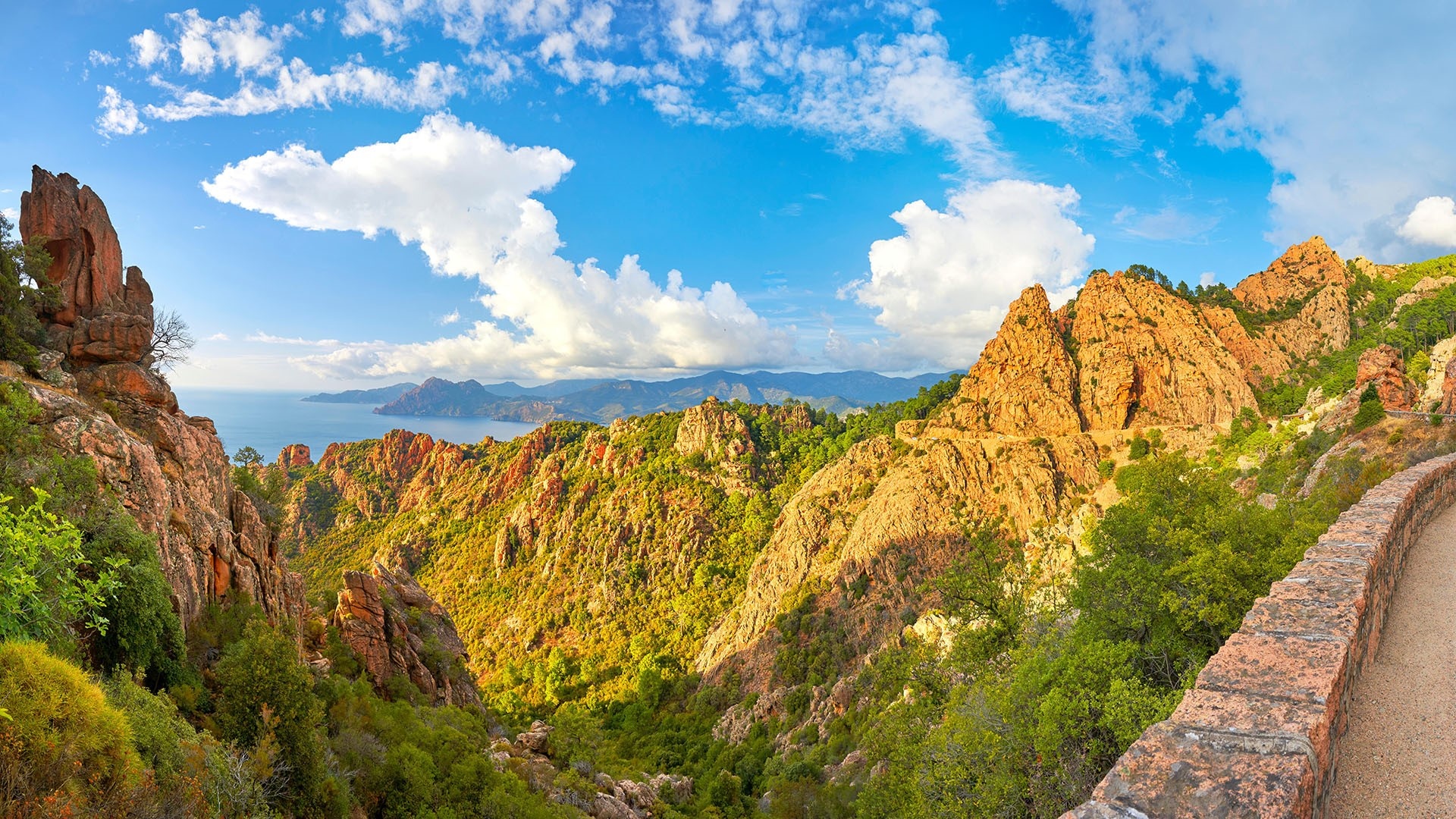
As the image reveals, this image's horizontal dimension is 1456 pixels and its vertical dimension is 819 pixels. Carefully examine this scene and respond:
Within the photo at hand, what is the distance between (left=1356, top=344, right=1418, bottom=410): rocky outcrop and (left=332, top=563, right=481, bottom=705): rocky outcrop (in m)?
65.1

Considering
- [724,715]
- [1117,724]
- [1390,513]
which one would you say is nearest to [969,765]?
[1117,724]

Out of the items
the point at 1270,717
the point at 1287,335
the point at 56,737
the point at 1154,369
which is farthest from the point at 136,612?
the point at 1287,335

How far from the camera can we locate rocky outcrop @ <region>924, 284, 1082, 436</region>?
235ft

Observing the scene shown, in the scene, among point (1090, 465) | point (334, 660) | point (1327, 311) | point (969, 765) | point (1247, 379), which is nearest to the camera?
point (969, 765)

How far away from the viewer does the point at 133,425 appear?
797 inches

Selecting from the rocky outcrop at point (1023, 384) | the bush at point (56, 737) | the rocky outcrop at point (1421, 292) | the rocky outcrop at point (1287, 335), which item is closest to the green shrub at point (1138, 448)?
the rocky outcrop at point (1023, 384)

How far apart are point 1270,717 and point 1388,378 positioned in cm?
5685

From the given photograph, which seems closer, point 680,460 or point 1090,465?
point 1090,465

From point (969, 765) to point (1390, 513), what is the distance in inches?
372

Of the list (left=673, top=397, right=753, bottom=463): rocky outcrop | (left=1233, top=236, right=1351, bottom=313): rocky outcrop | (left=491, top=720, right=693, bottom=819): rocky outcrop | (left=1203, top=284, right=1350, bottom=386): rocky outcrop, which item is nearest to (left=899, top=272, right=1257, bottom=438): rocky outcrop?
(left=1203, top=284, right=1350, bottom=386): rocky outcrop

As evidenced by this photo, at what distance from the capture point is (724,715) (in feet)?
204

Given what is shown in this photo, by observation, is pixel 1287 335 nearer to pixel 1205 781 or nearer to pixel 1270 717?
pixel 1270 717

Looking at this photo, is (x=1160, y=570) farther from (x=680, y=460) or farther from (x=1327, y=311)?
(x=1327, y=311)

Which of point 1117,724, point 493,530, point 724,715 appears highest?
point 1117,724
